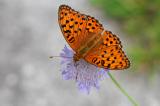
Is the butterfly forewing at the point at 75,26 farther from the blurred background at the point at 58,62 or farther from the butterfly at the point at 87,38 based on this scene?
the blurred background at the point at 58,62

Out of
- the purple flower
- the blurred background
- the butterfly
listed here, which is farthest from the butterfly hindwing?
the blurred background

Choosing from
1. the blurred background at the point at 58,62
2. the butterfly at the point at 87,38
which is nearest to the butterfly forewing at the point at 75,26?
the butterfly at the point at 87,38

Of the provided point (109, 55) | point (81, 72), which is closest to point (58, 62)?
point (81, 72)

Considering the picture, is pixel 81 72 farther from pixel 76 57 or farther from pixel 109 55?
pixel 109 55

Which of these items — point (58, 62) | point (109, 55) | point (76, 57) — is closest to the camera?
point (109, 55)

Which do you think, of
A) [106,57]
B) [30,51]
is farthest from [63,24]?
[30,51]
